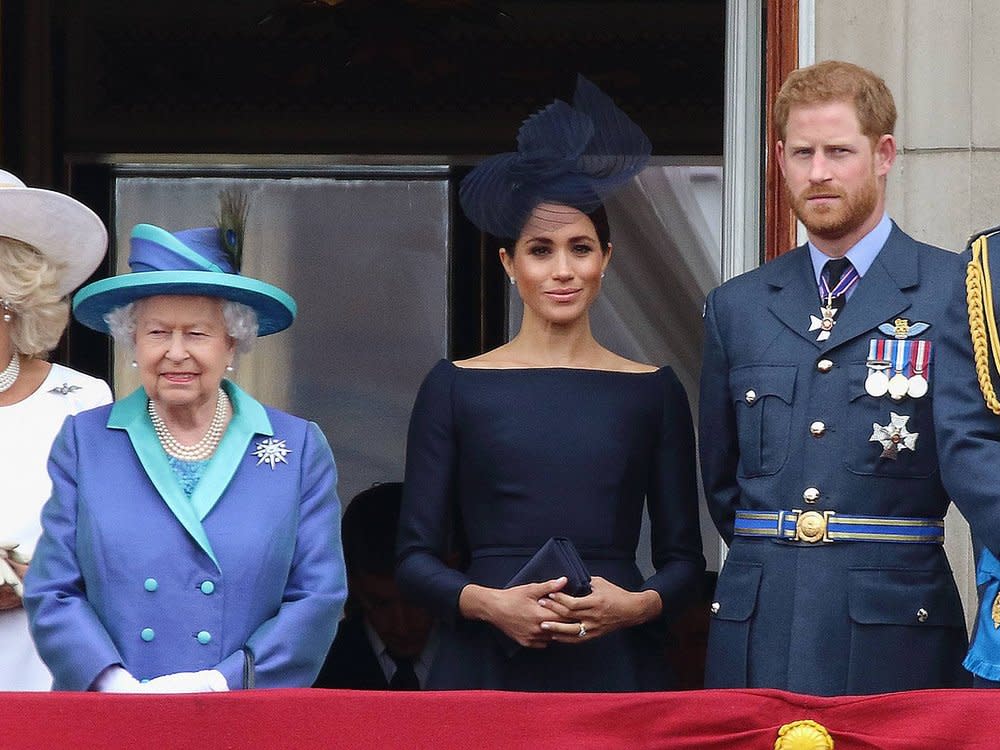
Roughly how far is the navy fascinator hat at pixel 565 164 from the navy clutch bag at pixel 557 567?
2.28 ft

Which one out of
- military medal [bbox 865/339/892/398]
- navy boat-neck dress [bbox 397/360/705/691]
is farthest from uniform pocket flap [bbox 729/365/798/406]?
navy boat-neck dress [bbox 397/360/705/691]

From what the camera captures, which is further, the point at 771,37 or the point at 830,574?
the point at 771,37

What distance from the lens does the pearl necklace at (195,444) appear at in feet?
11.7

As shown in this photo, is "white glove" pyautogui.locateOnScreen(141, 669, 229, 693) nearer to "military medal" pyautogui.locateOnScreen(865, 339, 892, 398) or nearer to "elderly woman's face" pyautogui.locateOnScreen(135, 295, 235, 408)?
"elderly woman's face" pyautogui.locateOnScreen(135, 295, 235, 408)

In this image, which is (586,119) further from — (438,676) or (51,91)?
(51,91)

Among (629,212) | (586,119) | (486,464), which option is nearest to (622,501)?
(486,464)

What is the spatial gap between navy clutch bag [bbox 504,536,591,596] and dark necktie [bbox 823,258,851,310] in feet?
2.17

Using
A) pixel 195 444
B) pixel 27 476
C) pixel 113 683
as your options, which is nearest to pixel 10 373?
pixel 27 476

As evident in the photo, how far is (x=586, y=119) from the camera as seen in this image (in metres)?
4.08

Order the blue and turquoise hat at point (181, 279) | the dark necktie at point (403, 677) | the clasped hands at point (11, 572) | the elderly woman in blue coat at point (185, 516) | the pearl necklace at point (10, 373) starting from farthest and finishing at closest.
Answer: the dark necktie at point (403, 677) < the pearl necklace at point (10, 373) < the clasped hands at point (11, 572) < the blue and turquoise hat at point (181, 279) < the elderly woman in blue coat at point (185, 516)

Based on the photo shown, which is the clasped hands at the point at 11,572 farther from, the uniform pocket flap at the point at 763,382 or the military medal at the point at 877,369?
the military medal at the point at 877,369

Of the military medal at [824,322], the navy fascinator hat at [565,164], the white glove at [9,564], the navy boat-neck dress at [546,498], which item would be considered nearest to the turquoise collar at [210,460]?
the white glove at [9,564]

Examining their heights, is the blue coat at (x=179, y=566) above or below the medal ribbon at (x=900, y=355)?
below

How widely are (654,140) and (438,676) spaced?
13.5 ft
